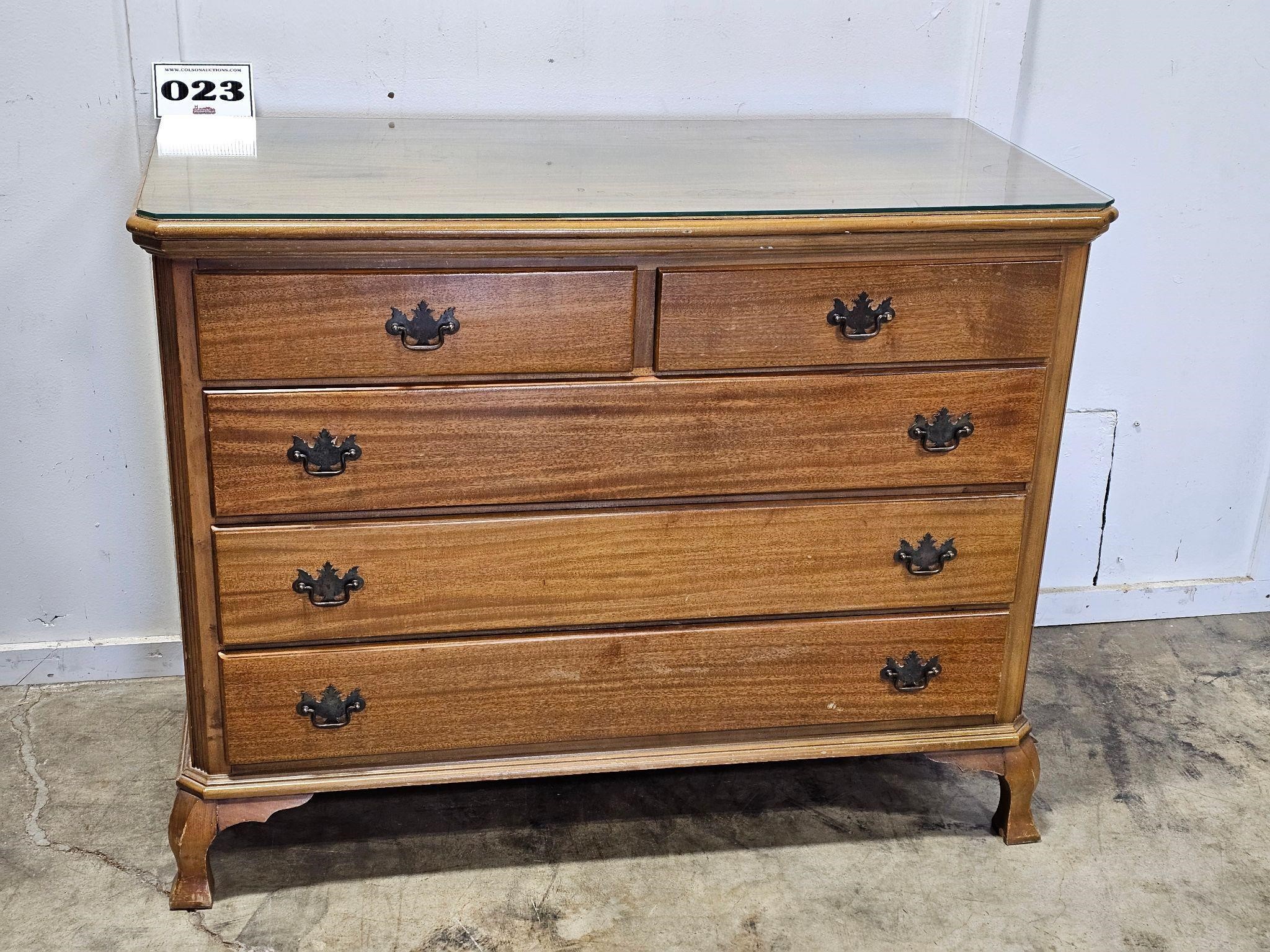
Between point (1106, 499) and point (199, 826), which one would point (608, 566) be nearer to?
point (199, 826)

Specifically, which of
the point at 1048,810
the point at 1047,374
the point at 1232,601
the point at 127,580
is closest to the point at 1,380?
the point at 127,580

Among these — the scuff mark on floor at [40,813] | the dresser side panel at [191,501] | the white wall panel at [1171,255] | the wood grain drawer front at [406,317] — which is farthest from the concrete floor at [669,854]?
the wood grain drawer front at [406,317]

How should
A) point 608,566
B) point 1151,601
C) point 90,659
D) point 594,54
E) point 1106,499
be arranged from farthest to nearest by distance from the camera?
point 1151,601 → point 1106,499 → point 90,659 → point 594,54 → point 608,566

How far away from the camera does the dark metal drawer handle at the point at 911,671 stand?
2232mm

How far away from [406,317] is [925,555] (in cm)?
92

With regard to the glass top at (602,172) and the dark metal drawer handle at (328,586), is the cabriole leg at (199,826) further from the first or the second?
the glass top at (602,172)

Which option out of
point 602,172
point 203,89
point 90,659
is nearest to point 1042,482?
point 602,172

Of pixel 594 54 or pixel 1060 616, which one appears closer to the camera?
pixel 594 54

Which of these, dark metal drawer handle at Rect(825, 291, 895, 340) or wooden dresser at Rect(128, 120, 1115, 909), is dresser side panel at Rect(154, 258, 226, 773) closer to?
wooden dresser at Rect(128, 120, 1115, 909)

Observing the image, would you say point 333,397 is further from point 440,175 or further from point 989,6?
point 989,6

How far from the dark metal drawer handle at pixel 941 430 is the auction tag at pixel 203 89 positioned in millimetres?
1344

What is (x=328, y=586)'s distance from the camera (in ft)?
6.63

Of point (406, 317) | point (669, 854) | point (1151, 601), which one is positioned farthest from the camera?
point (1151, 601)

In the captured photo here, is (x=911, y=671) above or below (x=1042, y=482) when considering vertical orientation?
below
